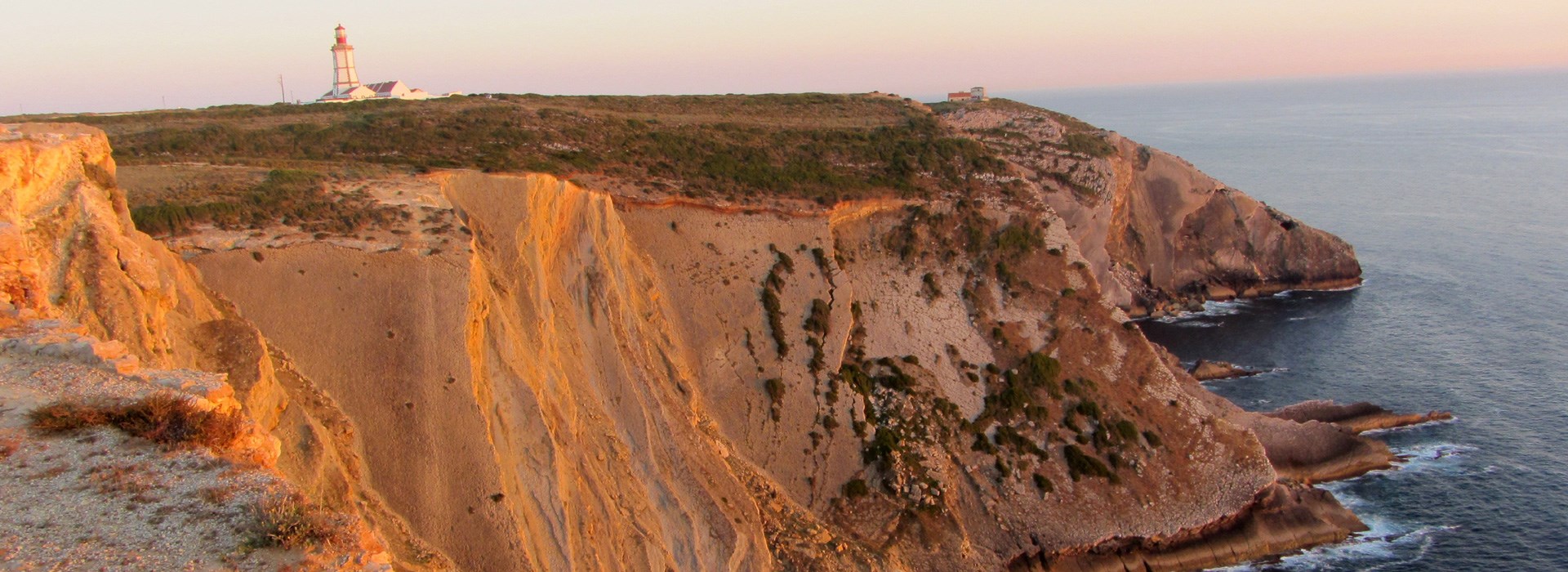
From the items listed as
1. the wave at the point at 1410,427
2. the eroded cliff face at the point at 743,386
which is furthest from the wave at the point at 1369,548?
the wave at the point at 1410,427

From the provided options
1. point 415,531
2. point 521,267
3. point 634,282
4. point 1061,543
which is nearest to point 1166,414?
point 1061,543

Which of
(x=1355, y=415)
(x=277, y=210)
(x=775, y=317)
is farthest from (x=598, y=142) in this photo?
(x=1355, y=415)

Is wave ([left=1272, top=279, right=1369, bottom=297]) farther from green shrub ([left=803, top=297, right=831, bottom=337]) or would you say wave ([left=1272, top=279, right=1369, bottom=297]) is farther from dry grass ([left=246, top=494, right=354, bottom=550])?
dry grass ([left=246, top=494, right=354, bottom=550])

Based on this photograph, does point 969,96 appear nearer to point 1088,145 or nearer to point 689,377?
point 1088,145

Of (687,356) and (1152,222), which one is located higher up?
(1152,222)

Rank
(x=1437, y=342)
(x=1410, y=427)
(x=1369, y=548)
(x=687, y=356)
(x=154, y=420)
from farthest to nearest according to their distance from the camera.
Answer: (x=1437, y=342) → (x=1410, y=427) → (x=687, y=356) → (x=1369, y=548) → (x=154, y=420)

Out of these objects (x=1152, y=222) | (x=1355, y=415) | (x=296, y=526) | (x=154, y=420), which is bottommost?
(x=1355, y=415)

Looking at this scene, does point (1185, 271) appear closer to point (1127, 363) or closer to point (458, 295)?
point (1127, 363)
